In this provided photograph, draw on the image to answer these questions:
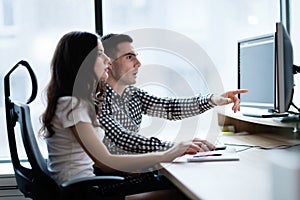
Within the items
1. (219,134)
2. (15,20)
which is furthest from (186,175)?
(15,20)

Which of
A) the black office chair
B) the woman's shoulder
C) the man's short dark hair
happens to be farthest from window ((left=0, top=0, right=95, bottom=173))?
the black office chair

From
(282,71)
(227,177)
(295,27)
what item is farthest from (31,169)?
(295,27)

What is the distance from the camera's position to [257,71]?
2047 millimetres

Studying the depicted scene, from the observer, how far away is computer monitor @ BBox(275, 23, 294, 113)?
1640mm

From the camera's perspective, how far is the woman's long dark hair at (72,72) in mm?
1396

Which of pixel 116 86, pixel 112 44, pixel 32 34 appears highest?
pixel 32 34

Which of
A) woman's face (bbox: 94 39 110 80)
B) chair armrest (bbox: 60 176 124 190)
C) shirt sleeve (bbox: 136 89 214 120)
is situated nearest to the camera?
chair armrest (bbox: 60 176 124 190)

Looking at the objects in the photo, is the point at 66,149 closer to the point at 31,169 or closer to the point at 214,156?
the point at 31,169

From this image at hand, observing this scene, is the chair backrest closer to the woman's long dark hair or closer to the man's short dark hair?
the woman's long dark hair

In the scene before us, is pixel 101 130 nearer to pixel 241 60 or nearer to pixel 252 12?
pixel 241 60

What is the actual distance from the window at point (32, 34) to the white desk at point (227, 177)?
128 centimetres

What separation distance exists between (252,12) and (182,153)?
1.48 m

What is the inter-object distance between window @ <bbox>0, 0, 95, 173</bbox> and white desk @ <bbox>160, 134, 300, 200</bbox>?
1.28 metres

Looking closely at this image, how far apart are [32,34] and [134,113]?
93cm
